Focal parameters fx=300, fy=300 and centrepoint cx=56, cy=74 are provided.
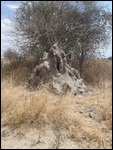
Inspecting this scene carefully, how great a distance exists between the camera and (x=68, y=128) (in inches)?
210

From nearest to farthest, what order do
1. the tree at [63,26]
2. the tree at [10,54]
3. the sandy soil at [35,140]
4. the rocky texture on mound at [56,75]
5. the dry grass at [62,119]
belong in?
1. the sandy soil at [35,140]
2. the dry grass at [62,119]
3. the rocky texture on mound at [56,75]
4. the tree at [63,26]
5. the tree at [10,54]

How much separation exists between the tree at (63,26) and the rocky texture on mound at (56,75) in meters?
2.32

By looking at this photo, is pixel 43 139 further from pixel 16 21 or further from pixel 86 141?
pixel 16 21

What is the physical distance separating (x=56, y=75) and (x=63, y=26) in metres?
3.60

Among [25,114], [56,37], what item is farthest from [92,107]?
[56,37]

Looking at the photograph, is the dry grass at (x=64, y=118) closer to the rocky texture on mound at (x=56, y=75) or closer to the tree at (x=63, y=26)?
the rocky texture on mound at (x=56, y=75)

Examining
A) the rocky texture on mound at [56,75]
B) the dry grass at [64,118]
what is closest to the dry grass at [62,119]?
the dry grass at [64,118]

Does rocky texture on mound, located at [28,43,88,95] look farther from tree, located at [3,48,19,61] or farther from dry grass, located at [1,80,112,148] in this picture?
tree, located at [3,48,19,61]

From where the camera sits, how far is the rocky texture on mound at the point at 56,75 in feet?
28.5

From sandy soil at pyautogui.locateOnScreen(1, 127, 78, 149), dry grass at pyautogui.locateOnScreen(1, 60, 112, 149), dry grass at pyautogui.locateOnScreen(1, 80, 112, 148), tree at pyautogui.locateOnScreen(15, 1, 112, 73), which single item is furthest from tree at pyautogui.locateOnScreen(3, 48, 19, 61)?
sandy soil at pyautogui.locateOnScreen(1, 127, 78, 149)

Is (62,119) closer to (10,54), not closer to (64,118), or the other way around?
(64,118)

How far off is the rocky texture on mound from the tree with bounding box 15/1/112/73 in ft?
7.62

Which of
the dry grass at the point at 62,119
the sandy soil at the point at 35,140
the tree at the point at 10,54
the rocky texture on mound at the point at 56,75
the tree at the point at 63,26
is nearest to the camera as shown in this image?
the sandy soil at the point at 35,140

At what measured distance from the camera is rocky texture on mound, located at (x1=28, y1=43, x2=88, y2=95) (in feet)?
28.5
